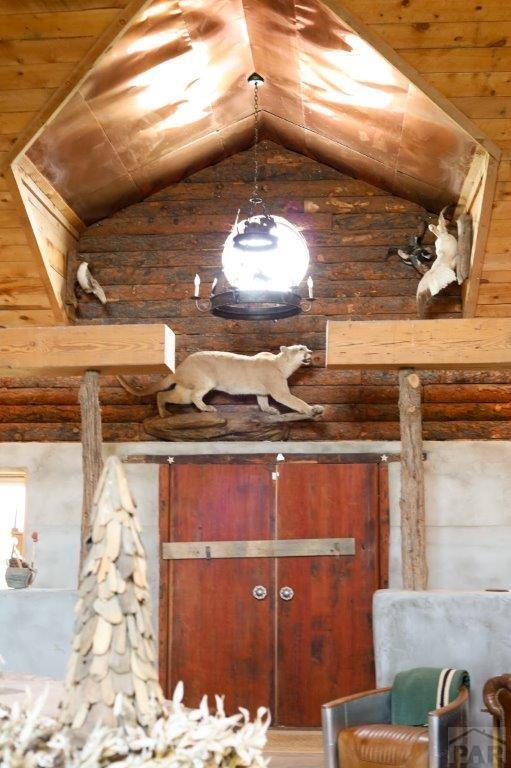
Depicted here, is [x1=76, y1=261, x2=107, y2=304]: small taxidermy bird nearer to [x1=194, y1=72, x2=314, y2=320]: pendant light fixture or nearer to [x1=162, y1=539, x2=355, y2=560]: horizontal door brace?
[x1=194, y1=72, x2=314, y2=320]: pendant light fixture

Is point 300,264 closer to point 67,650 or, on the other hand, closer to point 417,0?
point 417,0

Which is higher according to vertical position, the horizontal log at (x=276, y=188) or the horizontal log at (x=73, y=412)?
the horizontal log at (x=276, y=188)

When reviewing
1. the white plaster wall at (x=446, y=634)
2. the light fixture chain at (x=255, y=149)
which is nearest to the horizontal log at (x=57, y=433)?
the light fixture chain at (x=255, y=149)

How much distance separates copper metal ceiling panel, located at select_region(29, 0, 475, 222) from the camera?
6.13m

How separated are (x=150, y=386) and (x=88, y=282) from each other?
0.91 meters

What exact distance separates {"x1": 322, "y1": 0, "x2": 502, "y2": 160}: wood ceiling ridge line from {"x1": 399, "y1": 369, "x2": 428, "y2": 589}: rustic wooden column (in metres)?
1.45

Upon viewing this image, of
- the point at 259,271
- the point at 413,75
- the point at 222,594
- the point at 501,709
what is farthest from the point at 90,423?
the point at 501,709

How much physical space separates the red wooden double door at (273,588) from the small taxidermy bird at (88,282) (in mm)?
1428

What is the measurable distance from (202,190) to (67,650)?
3628 millimetres

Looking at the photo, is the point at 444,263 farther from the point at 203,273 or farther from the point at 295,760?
the point at 295,760

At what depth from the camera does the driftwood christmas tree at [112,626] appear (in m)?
1.88

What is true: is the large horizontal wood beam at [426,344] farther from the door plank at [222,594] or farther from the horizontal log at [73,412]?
the horizontal log at [73,412]

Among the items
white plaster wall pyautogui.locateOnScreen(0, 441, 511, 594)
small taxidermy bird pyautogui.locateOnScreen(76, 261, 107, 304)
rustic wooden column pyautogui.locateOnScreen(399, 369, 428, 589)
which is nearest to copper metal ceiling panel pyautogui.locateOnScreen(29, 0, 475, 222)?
small taxidermy bird pyautogui.locateOnScreen(76, 261, 107, 304)

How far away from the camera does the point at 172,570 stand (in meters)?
7.79
